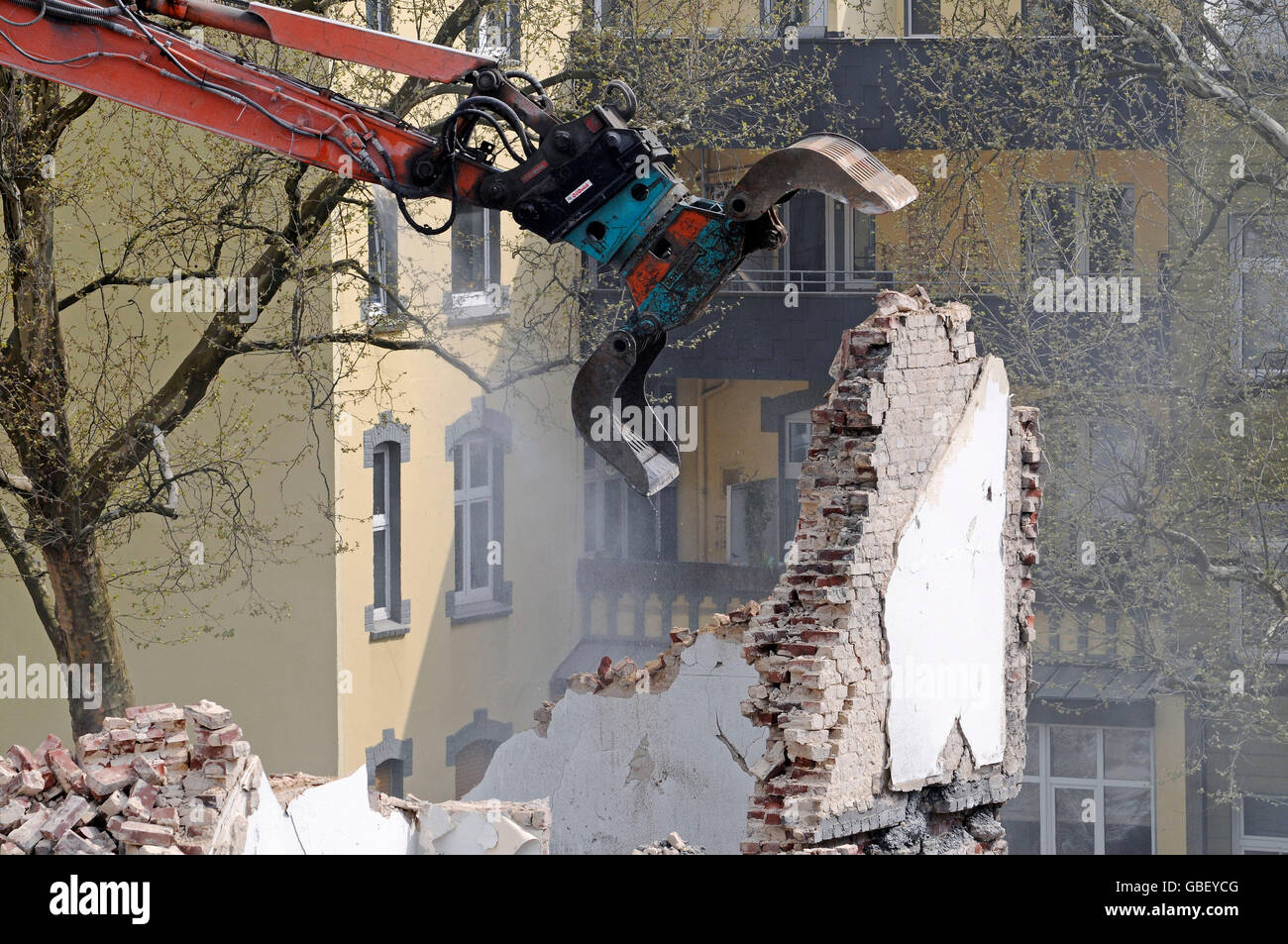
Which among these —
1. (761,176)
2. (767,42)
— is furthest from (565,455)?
(761,176)

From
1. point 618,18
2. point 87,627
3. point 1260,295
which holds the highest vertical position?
point 618,18

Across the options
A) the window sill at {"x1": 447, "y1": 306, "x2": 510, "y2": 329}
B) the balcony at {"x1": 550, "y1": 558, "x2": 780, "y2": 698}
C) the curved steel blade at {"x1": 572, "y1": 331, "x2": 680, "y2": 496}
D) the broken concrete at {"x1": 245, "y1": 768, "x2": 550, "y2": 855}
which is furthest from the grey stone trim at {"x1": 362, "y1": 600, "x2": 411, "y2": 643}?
the curved steel blade at {"x1": 572, "y1": 331, "x2": 680, "y2": 496}

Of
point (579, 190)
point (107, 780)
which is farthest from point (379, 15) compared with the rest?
point (107, 780)

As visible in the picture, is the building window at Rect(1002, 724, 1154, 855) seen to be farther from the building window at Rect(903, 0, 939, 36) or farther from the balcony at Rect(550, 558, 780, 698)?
the building window at Rect(903, 0, 939, 36)

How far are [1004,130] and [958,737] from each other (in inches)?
622

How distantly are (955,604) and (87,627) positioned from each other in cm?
873

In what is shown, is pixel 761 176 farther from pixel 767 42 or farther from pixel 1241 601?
pixel 1241 601

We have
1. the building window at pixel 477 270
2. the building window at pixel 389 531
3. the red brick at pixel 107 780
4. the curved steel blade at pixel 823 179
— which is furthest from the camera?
the building window at pixel 477 270

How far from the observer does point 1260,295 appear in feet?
85.5

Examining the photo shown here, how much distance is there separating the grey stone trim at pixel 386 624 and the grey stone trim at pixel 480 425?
7.48 feet

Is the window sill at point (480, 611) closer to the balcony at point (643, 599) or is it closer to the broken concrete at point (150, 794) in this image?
the balcony at point (643, 599)

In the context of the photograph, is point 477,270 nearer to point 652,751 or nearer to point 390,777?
point 390,777

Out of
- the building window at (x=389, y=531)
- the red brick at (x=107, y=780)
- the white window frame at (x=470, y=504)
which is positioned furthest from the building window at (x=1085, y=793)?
the red brick at (x=107, y=780)

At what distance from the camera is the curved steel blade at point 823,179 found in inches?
390
